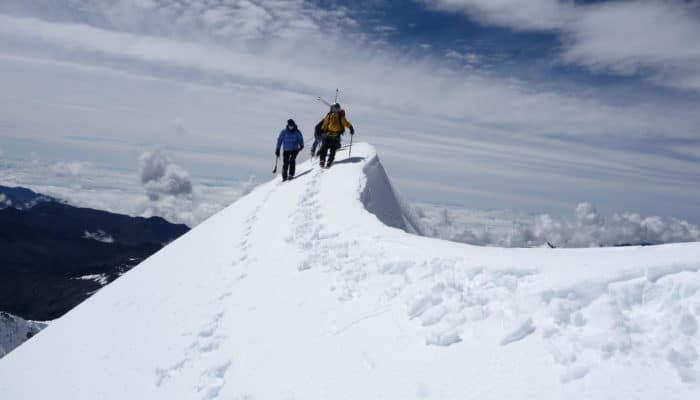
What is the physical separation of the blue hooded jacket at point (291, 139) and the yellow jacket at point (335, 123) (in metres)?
1.34

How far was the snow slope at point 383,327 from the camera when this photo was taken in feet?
14.9

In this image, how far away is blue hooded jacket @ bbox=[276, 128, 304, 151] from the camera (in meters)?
21.8

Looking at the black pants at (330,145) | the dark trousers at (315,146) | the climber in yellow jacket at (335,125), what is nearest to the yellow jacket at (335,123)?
the climber in yellow jacket at (335,125)

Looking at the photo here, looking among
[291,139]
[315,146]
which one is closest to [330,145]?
[291,139]

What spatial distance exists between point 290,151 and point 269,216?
5.71 meters

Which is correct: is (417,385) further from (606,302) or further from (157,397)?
(157,397)

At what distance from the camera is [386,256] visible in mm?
8727

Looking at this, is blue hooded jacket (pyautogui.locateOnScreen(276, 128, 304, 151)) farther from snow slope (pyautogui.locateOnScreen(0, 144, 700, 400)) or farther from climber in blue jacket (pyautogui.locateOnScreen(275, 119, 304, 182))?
snow slope (pyautogui.locateOnScreen(0, 144, 700, 400))

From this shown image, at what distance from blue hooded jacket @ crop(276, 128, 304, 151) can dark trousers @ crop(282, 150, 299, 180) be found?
323 mm

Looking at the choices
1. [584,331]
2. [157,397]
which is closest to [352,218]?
[157,397]

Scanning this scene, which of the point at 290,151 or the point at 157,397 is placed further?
the point at 290,151

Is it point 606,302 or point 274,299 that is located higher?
point 606,302

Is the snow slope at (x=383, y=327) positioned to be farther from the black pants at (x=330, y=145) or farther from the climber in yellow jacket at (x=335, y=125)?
the black pants at (x=330, y=145)

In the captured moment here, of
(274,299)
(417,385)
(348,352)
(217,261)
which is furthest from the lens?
(217,261)
